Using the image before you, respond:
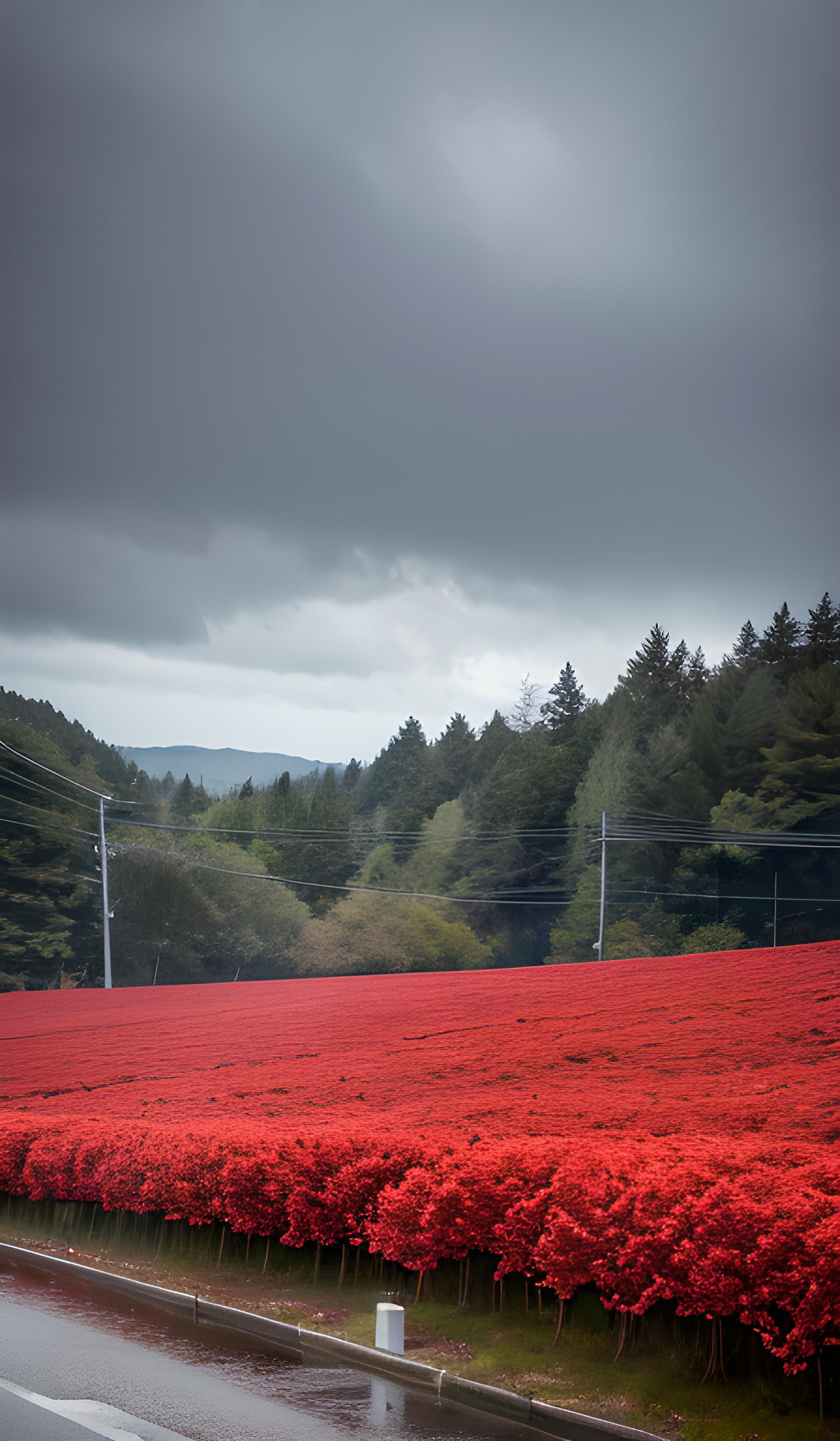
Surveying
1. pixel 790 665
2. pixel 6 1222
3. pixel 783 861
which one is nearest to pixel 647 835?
pixel 783 861

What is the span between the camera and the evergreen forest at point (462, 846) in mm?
30688

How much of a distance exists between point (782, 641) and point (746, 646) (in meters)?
1.24

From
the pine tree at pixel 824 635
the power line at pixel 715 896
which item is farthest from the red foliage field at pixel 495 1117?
the pine tree at pixel 824 635

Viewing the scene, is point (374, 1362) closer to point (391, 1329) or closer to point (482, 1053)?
point (391, 1329)

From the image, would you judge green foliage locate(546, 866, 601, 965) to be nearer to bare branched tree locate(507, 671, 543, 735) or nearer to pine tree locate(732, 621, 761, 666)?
bare branched tree locate(507, 671, 543, 735)

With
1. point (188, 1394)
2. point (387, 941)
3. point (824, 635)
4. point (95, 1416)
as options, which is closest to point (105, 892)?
point (387, 941)

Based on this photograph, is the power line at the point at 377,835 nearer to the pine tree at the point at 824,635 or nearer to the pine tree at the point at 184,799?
the pine tree at the point at 184,799

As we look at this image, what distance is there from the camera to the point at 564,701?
36625 millimetres

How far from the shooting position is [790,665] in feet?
A: 111

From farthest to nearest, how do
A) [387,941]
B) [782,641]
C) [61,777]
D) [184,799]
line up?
1. [782,641]
2. [184,799]
3. [61,777]
4. [387,941]

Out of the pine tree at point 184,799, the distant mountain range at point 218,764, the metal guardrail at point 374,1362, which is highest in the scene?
the distant mountain range at point 218,764

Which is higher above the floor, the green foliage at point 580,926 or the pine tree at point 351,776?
the pine tree at point 351,776

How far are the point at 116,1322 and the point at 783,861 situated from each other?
83.2ft

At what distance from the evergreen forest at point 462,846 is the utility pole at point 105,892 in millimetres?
398
